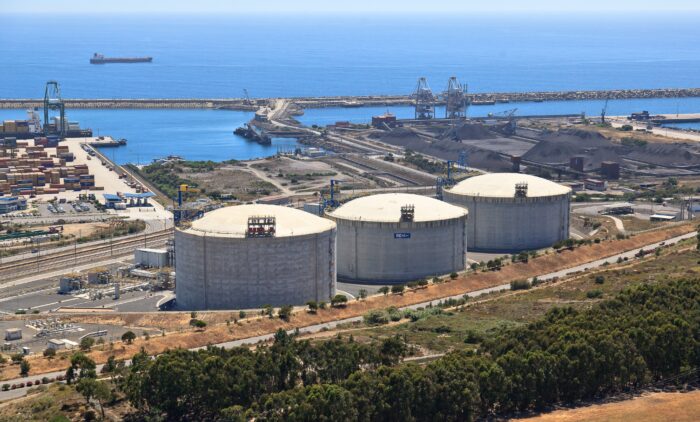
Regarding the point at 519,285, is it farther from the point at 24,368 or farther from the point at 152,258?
the point at 24,368

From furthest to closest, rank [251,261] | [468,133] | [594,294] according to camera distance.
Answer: [468,133]
[251,261]
[594,294]

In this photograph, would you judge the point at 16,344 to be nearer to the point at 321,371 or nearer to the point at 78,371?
the point at 78,371

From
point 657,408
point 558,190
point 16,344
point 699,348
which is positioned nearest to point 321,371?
point 657,408

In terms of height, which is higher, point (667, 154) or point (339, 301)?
point (667, 154)

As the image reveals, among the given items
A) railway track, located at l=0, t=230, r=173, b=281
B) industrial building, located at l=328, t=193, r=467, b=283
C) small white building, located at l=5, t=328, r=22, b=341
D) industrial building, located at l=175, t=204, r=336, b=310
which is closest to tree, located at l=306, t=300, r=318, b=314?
industrial building, located at l=175, t=204, r=336, b=310

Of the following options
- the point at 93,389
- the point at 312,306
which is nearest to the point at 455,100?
the point at 312,306

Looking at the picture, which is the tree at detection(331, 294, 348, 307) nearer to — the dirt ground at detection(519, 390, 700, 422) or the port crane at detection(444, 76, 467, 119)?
the dirt ground at detection(519, 390, 700, 422)
